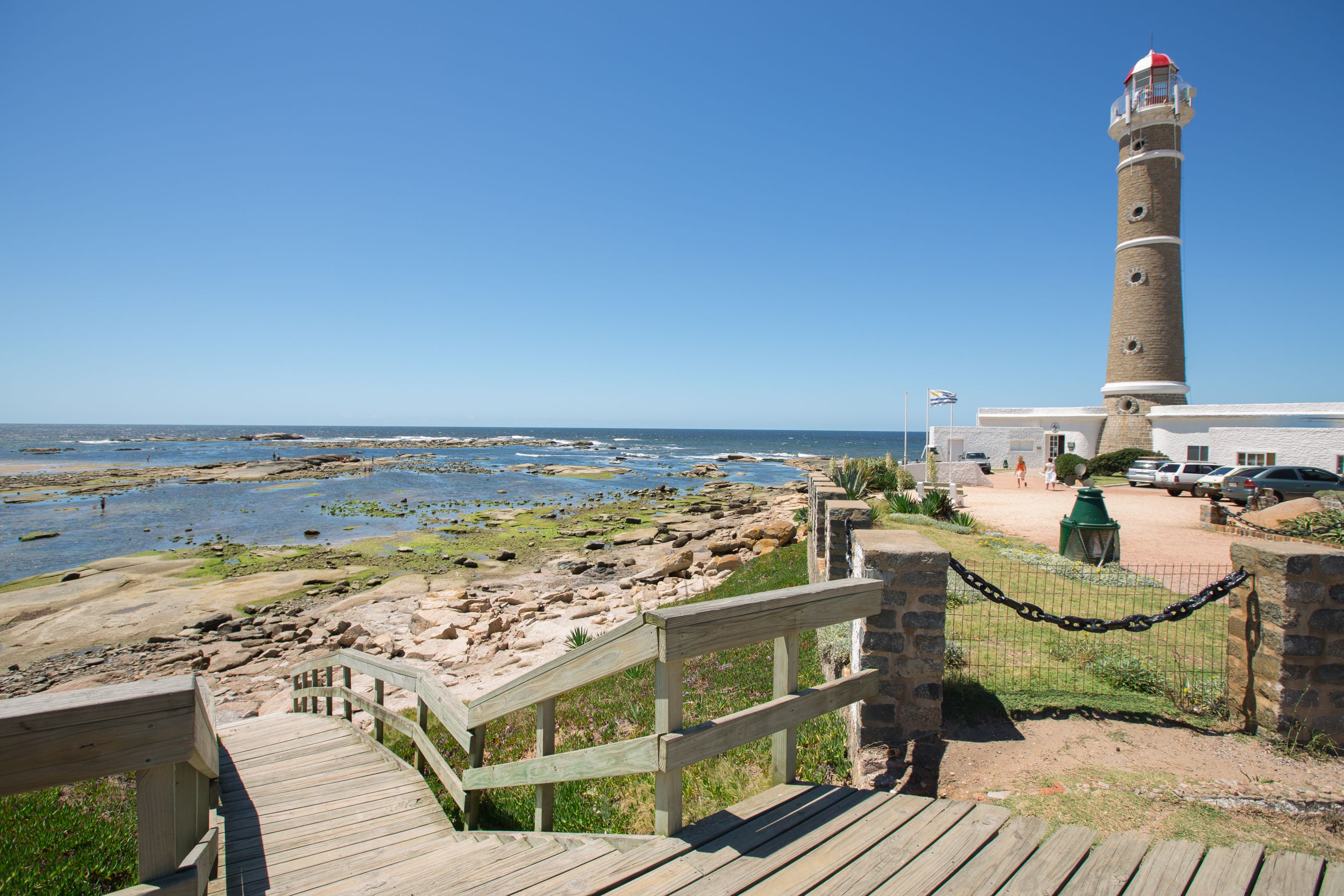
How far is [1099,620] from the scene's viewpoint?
5004 mm

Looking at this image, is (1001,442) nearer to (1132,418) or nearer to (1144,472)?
(1132,418)

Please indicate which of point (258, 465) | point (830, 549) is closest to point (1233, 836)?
point (830, 549)

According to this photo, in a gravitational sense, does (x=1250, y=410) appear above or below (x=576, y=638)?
above

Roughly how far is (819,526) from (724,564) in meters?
6.71

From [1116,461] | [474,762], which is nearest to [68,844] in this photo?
[474,762]

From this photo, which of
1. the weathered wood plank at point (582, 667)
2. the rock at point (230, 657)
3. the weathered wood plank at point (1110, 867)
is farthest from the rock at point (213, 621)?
the weathered wood plank at point (1110, 867)

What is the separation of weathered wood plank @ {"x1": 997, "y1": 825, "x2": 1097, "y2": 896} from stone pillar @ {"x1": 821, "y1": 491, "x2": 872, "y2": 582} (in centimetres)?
408

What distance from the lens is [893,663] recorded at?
4.39 m

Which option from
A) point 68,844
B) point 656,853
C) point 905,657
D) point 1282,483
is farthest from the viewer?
point 1282,483

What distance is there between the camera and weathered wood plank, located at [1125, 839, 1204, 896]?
2.57 meters

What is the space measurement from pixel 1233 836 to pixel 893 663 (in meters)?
1.86

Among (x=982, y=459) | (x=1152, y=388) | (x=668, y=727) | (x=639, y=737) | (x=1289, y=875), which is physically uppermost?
(x=1152, y=388)

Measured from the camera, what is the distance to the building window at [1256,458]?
27531 millimetres

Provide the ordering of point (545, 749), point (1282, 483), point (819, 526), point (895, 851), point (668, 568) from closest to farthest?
1. point (895, 851)
2. point (545, 749)
3. point (819, 526)
4. point (668, 568)
5. point (1282, 483)
